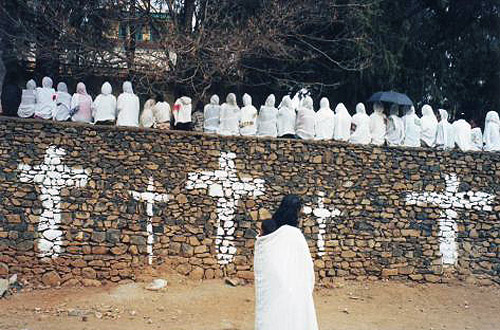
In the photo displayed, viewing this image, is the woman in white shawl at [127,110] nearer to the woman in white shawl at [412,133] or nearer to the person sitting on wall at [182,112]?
the person sitting on wall at [182,112]

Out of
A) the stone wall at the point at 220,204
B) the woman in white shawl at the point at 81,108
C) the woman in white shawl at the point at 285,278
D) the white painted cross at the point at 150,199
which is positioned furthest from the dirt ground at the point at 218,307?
the woman in white shawl at the point at 285,278

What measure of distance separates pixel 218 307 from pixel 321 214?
2772mm

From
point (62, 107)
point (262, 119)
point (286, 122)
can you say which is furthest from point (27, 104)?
point (286, 122)

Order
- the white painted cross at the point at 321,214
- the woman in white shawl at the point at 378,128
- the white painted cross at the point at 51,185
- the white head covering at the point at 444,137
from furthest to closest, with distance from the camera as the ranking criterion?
the white head covering at the point at 444,137
the woman in white shawl at the point at 378,128
the white painted cross at the point at 321,214
the white painted cross at the point at 51,185

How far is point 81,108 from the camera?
9.88 m

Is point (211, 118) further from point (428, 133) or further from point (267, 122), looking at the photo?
point (428, 133)

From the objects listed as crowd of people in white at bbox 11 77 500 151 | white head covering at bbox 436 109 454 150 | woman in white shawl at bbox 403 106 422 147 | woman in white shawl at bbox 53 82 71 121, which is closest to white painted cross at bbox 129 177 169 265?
crowd of people in white at bbox 11 77 500 151

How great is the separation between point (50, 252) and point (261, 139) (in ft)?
13.8

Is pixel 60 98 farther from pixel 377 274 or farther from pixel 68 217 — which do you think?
pixel 377 274

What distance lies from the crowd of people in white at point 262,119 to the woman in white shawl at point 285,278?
560 centimetres

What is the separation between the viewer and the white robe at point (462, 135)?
1086 centimetres

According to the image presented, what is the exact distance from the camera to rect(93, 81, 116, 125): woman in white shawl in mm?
10008

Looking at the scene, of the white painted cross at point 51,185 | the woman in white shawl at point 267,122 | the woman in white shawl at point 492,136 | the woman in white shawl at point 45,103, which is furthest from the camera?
the woman in white shawl at point 492,136

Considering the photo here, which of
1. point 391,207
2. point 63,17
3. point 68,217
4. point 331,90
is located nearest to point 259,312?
point 68,217
